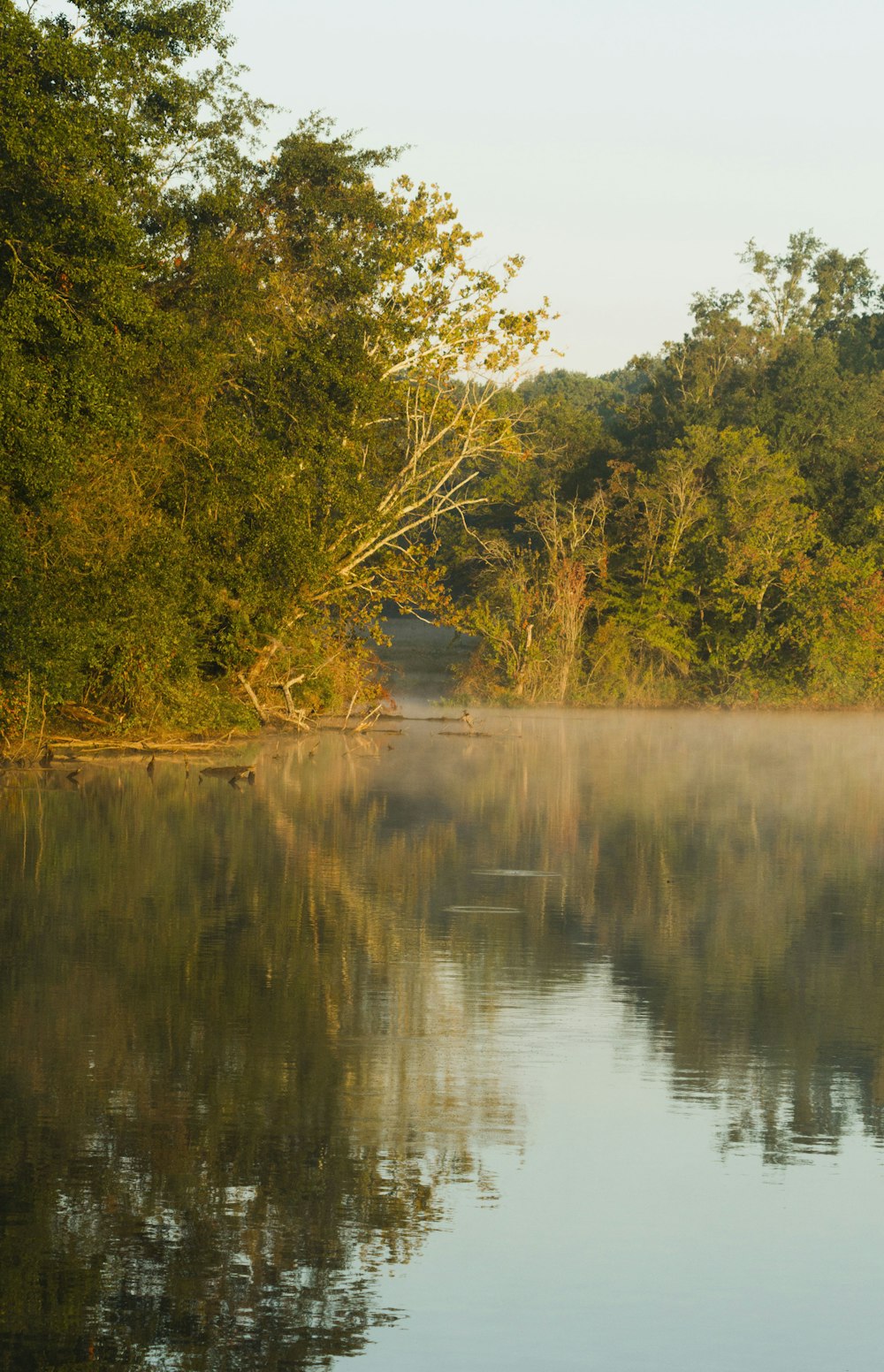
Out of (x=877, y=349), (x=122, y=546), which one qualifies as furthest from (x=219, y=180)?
(x=877, y=349)

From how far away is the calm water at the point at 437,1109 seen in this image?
17.0 ft

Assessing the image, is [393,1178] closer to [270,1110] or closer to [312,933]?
[270,1110]

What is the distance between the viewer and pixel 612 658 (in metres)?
49.5

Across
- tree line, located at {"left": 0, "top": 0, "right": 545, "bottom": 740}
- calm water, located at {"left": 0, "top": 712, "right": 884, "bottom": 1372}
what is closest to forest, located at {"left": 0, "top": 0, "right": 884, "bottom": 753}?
tree line, located at {"left": 0, "top": 0, "right": 545, "bottom": 740}

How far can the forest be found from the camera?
74.5ft

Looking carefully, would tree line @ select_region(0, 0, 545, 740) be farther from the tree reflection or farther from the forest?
the tree reflection

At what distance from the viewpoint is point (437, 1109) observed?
7.52 meters

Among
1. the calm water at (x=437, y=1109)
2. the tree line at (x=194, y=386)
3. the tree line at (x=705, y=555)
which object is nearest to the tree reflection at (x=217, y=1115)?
the calm water at (x=437, y=1109)

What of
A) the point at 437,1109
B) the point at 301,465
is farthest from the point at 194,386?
the point at 437,1109

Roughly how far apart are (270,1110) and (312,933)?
4.75m

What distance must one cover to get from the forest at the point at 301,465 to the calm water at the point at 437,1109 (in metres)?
8.10

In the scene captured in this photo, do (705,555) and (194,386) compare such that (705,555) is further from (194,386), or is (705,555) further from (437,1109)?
(437,1109)

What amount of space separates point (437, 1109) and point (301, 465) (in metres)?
23.4

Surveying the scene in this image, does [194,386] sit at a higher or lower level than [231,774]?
higher
